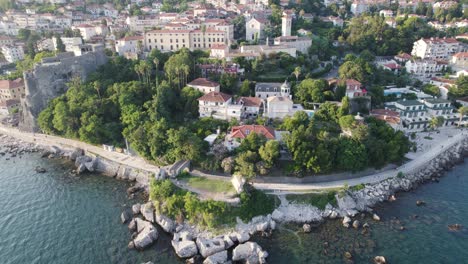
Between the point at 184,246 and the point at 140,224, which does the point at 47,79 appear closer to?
the point at 140,224

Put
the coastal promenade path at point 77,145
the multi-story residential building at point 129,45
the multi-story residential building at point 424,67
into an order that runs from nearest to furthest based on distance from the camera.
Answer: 1. the coastal promenade path at point 77,145
2. the multi-story residential building at point 129,45
3. the multi-story residential building at point 424,67

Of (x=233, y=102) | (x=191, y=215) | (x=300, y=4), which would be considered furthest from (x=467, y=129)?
→ (x=300, y=4)

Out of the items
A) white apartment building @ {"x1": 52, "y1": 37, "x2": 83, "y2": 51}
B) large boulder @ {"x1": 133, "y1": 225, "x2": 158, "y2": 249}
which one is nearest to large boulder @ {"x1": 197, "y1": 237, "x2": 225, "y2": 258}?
large boulder @ {"x1": 133, "y1": 225, "x2": 158, "y2": 249}

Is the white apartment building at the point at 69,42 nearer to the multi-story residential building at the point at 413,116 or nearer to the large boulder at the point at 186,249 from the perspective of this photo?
the large boulder at the point at 186,249

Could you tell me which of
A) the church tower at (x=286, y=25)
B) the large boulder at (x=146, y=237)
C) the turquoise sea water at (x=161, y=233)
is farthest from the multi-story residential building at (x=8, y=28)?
the large boulder at (x=146, y=237)

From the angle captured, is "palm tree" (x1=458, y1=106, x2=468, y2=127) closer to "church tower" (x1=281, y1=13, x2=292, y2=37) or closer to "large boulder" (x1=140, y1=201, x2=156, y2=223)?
"church tower" (x1=281, y1=13, x2=292, y2=37)

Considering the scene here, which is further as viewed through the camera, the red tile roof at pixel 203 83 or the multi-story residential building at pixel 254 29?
the multi-story residential building at pixel 254 29
